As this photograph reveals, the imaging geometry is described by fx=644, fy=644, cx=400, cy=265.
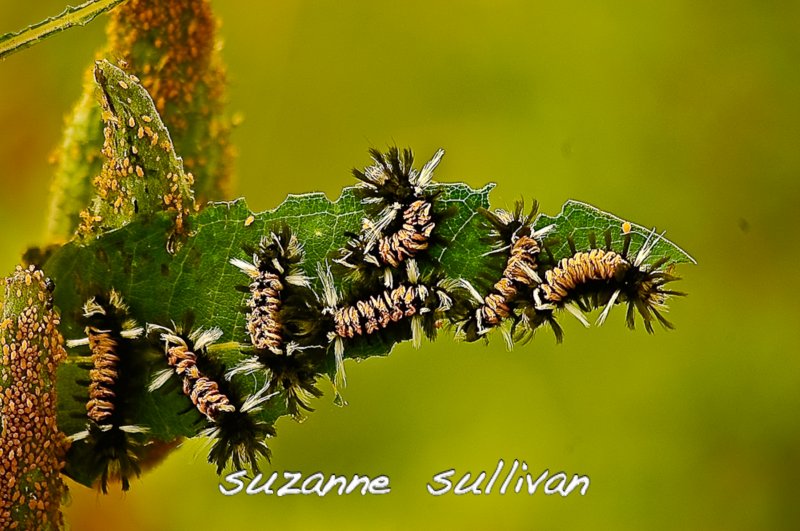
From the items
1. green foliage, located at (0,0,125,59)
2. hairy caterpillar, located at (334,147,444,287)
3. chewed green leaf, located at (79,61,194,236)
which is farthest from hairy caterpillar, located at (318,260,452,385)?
green foliage, located at (0,0,125,59)

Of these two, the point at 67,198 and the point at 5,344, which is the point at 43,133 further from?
the point at 5,344

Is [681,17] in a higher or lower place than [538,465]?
higher

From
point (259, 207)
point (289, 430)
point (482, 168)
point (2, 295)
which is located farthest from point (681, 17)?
point (2, 295)

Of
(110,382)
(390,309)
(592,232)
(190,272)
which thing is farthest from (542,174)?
(110,382)

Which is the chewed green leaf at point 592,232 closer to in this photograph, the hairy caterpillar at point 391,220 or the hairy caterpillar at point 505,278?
the hairy caterpillar at point 505,278

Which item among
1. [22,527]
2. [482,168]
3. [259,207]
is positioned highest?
[482,168]

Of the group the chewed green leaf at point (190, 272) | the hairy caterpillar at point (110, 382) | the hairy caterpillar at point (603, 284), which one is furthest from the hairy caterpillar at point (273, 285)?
the hairy caterpillar at point (603, 284)
